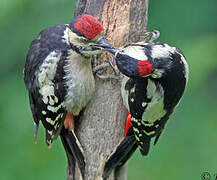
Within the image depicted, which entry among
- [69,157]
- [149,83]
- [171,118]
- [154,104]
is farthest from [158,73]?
[171,118]

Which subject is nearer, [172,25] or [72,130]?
[72,130]

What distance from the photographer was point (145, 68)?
3.45 metres

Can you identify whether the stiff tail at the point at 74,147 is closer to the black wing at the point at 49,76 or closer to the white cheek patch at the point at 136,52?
the black wing at the point at 49,76

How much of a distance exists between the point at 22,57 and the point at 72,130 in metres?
1.37

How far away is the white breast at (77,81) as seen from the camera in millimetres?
3824

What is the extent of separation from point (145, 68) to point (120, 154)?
2.64ft

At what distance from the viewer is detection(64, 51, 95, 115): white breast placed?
3824 mm

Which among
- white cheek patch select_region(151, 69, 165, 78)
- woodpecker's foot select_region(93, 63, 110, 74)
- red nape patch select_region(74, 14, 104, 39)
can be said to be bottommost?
woodpecker's foot select_region(93, 63, 110, 74)

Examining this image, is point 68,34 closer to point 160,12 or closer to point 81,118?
point 81,118

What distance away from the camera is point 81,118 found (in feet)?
13.4


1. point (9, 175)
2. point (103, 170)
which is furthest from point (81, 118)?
point (9, 175)

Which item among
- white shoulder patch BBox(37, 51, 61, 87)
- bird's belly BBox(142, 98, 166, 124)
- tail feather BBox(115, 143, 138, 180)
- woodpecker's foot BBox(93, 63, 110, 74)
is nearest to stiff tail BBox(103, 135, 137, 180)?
tail feather BBox(115, 143, 138, 180)

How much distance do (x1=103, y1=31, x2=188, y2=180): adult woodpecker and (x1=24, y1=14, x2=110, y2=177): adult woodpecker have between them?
253 mm

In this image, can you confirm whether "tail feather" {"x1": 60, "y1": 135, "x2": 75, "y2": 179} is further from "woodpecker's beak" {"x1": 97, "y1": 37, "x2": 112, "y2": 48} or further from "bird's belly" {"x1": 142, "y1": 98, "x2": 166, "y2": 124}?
"woodpecker's beak" {"x1": 97, "y1": 37, "x2": 112, "y2": 48}
